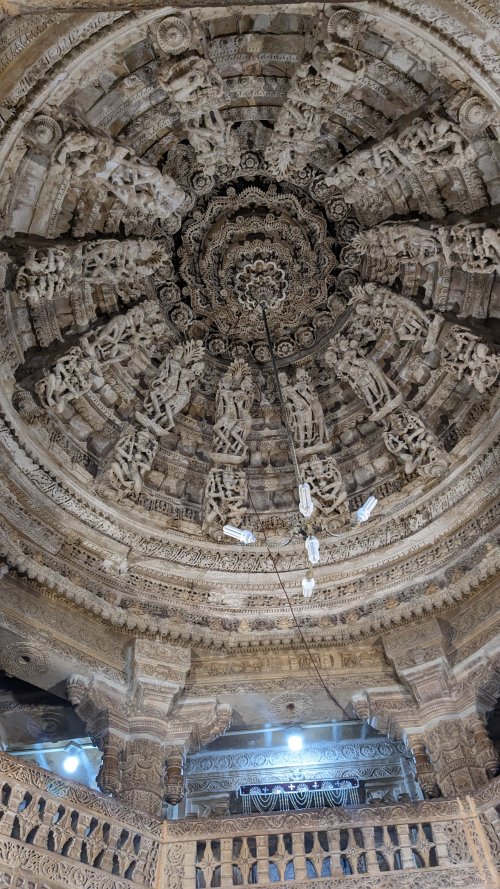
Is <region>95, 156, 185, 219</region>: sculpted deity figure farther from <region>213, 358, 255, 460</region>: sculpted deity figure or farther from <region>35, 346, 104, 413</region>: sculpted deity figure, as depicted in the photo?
<region>213, 358, 255, 460</region>: sculpted deity figure

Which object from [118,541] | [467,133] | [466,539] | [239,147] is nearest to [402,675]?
[466,539]

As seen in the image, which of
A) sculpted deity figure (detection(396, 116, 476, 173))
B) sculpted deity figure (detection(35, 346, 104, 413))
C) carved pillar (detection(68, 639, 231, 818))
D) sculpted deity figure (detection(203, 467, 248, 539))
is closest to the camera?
carved pillar (detection(68, 639, 231, 818))

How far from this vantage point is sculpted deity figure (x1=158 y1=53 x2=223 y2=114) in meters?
9.86

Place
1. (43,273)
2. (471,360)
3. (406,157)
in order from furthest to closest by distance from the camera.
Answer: (471,360), (406,157), (43,273)

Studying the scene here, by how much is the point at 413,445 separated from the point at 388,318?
2.16 m

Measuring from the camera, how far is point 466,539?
398 inches

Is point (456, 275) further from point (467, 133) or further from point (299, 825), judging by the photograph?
point (299, 825)

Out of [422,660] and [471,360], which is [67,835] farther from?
[471,360]

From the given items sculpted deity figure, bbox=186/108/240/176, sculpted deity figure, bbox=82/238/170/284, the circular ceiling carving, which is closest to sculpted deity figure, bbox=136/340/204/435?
the circular ceiling carving

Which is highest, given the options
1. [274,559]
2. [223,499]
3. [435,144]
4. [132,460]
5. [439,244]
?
[435,144]

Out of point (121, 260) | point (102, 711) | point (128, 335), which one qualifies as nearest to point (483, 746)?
point (102, 711)

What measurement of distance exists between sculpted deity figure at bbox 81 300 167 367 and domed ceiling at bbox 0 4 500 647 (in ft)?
0.17

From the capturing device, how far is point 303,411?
12.5 m

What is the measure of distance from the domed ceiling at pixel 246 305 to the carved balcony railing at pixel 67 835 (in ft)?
8.58
